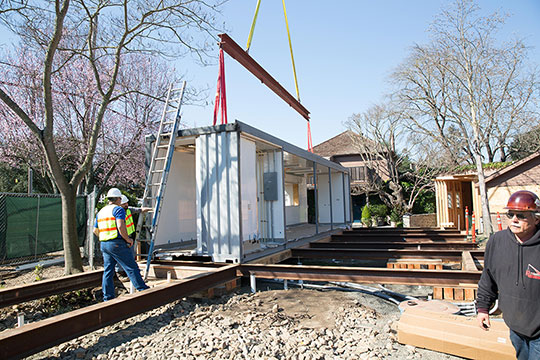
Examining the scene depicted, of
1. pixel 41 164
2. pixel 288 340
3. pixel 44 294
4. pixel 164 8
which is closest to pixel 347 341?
pixel 288 340

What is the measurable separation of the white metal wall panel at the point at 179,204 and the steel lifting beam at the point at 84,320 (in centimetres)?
283

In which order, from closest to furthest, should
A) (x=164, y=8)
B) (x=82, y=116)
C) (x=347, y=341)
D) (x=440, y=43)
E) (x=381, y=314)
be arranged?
(x=347, y=341), (x=381, y=314), (x=164, y=8), (x=82, y=116), (x=440, y=43)

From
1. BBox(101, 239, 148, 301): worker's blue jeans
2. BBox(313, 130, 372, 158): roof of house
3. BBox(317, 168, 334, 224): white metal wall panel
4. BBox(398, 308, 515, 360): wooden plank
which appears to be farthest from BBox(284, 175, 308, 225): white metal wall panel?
BBox(313, 130, 372, 158): roof of house

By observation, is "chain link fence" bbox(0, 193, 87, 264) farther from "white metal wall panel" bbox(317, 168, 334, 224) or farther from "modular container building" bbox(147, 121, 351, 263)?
"white metal wall panel" bbox(317, 168, 334, 224)

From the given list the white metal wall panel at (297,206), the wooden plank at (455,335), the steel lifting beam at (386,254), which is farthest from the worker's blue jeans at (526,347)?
the white metal wall panel at (297,206)

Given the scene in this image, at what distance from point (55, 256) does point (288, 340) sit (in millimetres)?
10107

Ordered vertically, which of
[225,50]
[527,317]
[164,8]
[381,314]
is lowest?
[381,314]

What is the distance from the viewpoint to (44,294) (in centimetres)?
603

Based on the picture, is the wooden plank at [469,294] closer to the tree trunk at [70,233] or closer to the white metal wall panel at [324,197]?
the tree trunk at [70,233]

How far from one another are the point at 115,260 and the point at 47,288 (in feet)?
4.17

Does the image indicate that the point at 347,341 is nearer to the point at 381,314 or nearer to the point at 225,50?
the point at 381,314

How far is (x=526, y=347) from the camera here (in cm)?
250

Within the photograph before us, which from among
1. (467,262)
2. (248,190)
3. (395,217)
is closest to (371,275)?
(467,262)

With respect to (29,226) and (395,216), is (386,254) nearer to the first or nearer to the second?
(29,226)
